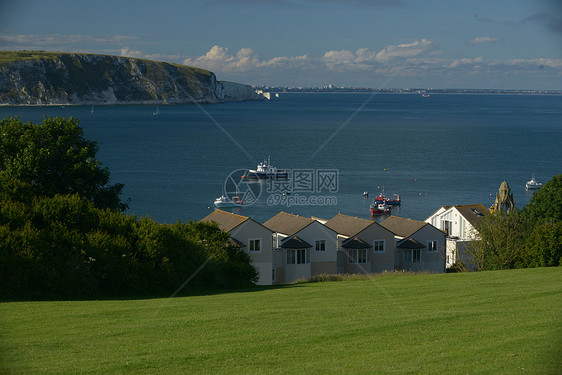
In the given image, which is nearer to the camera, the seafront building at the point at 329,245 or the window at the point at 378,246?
the seafront building at the point at 329,245

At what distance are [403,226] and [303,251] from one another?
10.7 m

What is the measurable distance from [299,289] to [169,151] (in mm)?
114470

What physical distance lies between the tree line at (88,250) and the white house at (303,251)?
10.6 metres

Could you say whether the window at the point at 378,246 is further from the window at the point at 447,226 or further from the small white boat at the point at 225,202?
the small white boat at the point at 225,202

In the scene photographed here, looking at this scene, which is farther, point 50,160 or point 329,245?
point 329,245

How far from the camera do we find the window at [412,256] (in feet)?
148

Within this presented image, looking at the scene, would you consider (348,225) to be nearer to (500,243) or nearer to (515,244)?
(500,243)

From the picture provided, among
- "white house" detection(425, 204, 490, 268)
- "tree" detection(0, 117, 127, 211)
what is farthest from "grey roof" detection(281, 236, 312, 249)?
"white house" detection(425, 204, 490, 268)

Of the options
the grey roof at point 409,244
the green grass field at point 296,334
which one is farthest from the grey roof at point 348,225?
the green grass field at point 296,334

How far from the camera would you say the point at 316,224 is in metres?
41.8

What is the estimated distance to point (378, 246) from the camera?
44.0 meters

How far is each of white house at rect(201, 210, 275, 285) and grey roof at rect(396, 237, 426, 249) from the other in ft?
37.4

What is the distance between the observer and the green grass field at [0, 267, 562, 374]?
11.4 m

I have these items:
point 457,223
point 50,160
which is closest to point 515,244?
point 457,223
